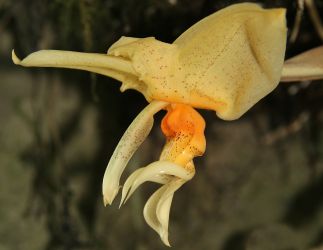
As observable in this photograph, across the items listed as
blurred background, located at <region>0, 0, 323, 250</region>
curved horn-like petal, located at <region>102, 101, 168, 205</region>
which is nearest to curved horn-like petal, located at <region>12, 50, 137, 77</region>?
curved horn-like petal, located at <region>102, 101, 168, 205</region>

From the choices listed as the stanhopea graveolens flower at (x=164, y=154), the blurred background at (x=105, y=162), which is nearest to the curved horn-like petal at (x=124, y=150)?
the stanhopea graveolens flower at (x=164, y=154)

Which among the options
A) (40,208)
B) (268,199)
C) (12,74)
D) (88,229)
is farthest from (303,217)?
(12,74)

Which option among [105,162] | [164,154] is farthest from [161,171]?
[105,162]

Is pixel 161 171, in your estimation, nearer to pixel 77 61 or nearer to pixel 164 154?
pixel 164 154

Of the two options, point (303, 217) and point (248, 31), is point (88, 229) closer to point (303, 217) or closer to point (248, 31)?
point (303, 217)

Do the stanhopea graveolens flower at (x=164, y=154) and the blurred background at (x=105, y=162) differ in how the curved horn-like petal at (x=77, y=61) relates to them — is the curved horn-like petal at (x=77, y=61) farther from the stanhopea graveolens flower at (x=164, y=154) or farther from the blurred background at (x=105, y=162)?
the blurred background at (x=105, y=162)

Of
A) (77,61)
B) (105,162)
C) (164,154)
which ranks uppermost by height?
(77,61)
